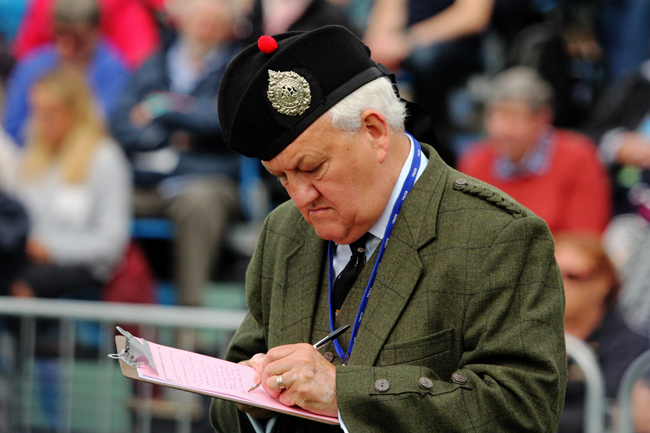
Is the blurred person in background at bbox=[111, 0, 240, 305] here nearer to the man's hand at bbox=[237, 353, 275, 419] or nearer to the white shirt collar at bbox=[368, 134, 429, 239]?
the man's hand at bbox=[237, 353, 275, 419]

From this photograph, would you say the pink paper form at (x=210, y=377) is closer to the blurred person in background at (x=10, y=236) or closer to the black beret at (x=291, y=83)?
the black beret at (x=291, y=83)

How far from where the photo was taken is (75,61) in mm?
6371

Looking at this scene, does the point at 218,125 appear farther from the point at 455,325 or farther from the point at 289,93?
the point at 455,325

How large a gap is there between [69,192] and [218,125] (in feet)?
3.66

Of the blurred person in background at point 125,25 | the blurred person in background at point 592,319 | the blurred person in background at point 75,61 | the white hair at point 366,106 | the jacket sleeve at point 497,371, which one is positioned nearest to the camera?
the jacket sleeve at point 497,371

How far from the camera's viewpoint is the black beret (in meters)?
1.72

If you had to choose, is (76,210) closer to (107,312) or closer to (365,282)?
(107,312)

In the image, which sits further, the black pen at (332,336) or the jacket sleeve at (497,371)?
the black pen at (332,336)

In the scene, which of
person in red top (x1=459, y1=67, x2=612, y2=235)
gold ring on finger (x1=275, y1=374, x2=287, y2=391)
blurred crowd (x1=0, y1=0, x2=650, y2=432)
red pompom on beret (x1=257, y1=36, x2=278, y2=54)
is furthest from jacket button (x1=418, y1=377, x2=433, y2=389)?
person in red top (x1=459, y1=67, x2=612, y2=235)

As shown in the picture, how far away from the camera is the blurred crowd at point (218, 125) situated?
5062 millimetres

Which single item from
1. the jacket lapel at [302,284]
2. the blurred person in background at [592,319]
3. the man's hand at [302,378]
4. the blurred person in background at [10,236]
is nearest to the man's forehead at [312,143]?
the jacket lapel at [302,284]

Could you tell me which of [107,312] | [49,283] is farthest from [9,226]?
[107,312]

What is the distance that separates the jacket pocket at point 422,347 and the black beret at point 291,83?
0.50 metres

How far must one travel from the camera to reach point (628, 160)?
5.13 metres
